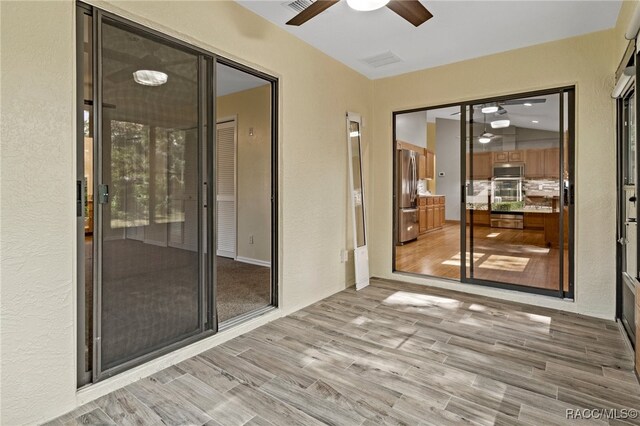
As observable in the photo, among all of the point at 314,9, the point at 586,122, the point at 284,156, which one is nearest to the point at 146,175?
the point at 284,156

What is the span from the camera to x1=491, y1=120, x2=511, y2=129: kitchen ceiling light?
12.8ft

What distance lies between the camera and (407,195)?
7188mm

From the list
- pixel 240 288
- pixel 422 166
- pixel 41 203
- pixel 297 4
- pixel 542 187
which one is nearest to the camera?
pixel 41 203

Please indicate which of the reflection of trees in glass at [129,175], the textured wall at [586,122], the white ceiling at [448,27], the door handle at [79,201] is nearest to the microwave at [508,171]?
the textured wall at [586,122]

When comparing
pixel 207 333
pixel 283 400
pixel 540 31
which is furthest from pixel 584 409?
pixel 540 31

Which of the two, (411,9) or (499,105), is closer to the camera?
(411,9)

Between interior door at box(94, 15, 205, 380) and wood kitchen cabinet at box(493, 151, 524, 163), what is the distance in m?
3.26

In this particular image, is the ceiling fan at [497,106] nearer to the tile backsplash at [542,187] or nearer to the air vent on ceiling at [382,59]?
the tile backsplash at [542,187]

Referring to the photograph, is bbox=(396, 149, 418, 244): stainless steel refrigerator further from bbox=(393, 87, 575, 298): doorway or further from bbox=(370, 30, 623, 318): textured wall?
bbox=(370, 30, 623, 318): textured wall

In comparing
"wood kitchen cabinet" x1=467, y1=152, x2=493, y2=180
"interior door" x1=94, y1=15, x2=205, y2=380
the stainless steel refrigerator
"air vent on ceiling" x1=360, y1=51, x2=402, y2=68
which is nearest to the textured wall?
"wood kitchen cabinet" x1=467, y1=152, x2=493, y2=180

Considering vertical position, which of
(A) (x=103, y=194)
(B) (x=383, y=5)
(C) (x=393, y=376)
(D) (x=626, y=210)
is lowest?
(C) (x=393, y=376)

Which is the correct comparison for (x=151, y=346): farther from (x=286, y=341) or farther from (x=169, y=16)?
(x=169, y=16)

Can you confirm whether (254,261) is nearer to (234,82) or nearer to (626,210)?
(234,82)

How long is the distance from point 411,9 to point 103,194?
2.29 m
